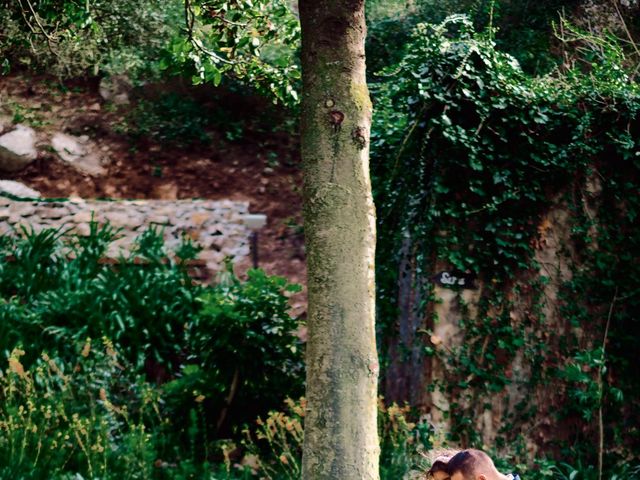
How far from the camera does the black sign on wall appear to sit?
514cm

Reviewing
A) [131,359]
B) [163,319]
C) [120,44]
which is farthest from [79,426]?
[120,44]

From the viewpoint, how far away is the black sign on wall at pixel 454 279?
5.14 metres

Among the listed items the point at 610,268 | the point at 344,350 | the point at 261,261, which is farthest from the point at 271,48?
the point at 344,350

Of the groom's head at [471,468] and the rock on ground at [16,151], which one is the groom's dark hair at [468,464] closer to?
the groom's head at [471,468]

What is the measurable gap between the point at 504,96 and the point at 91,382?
373 centimetres

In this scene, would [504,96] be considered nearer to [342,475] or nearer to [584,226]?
[584,226]

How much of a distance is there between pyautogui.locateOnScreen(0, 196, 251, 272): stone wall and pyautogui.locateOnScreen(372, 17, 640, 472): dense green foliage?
10.6 feet

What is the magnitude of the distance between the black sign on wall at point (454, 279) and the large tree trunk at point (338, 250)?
7.63 feet

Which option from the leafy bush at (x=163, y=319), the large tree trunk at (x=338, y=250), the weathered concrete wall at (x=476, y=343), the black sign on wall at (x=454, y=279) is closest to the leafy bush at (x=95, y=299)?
the leafy bush at (x=163, y=319)

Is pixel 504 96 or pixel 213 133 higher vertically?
pixel 213 133

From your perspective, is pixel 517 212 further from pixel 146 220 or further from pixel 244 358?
pixel 146 220

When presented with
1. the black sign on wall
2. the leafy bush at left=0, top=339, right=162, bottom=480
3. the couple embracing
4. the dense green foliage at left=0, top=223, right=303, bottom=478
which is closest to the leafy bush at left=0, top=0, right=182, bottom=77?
the dense green foliage at left=0, top=223, right=303, bottom=478

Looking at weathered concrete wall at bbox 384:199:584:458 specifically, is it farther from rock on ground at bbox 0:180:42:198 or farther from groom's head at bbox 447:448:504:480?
rock on ground at bbox 0:180:42:198

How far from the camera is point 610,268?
5.40 metres
